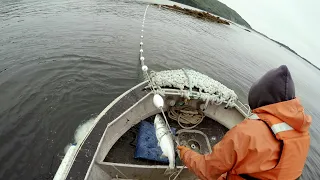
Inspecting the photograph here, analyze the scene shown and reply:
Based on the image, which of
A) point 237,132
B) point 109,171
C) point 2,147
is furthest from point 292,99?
point 2,147

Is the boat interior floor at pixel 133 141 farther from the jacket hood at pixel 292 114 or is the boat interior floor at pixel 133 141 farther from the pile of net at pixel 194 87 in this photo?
the jacket hood at pixel 292 114

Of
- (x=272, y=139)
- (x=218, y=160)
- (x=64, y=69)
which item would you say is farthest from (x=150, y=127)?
(x=64, y=69)

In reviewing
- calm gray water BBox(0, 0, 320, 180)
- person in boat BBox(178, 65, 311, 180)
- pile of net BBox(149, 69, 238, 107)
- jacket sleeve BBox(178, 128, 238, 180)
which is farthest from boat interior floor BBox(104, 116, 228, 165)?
person in boat BBox(178, 65, 311, 180)

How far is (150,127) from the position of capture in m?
6.64

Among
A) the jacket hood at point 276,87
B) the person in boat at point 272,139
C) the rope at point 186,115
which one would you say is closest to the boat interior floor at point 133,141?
the rope at point 186,115

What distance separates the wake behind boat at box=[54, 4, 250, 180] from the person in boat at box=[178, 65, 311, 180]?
2.03 metres

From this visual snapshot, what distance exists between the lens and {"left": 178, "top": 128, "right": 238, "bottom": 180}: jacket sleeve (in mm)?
2758

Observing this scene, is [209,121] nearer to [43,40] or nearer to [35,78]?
[35,78]

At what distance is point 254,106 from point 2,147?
24.1 ft

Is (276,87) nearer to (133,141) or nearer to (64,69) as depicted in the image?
(133,141)

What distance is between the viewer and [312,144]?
14609 mm

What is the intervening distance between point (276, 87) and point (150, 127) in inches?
174

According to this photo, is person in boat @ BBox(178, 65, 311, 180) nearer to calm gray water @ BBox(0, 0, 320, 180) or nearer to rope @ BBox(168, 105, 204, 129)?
rope @ BBox(168, 105, 204, 129)

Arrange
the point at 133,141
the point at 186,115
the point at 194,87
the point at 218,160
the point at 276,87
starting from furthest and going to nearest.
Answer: the point at 194,87 < the point at 186,115 < the point at 133,141 < the point at 218,160 < the point at 276,87
